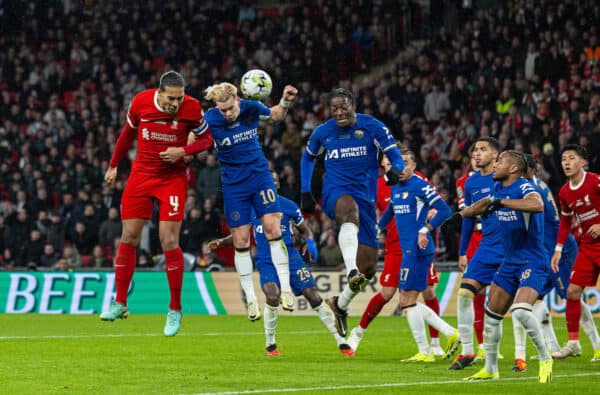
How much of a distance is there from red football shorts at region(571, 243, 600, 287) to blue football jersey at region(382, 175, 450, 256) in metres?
1.87

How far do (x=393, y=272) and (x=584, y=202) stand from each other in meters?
2.58

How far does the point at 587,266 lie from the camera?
48.2 ft

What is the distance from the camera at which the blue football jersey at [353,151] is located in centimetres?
1384

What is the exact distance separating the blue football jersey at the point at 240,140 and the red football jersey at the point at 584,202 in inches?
159

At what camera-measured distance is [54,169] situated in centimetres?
2927

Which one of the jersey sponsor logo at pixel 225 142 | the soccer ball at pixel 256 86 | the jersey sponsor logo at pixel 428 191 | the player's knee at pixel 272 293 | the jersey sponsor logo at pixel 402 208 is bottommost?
the player's knee at pixel 272 293

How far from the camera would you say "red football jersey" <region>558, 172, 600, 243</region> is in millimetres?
14688

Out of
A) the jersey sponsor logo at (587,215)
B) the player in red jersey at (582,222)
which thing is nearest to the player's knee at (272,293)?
the player in red jersey at (582,222)

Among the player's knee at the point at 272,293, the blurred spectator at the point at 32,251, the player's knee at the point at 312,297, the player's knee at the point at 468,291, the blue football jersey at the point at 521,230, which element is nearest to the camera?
the blue football jersey at the point at 521,230

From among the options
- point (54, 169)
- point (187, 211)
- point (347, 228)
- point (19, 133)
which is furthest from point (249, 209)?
point (19, 133)

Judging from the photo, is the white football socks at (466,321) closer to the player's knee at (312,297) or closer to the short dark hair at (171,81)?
the player's knee at (312,297)

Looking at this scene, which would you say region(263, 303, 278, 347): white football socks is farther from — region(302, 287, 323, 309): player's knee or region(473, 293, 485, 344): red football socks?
region(473, 293, 485, 344): red football socks

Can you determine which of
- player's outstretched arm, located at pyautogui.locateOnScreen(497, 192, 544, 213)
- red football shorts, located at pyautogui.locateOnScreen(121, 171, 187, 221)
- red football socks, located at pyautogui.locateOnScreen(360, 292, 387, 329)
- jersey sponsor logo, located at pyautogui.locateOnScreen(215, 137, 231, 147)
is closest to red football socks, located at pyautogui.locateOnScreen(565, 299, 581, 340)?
red football socks, located at pyautogui.locateOnScreen(360, 292, 387, 329)

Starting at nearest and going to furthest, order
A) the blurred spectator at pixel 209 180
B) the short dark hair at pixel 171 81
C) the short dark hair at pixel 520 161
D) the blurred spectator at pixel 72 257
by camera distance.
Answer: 1. the short dark hair at pixel 520 161
2. the short dark hair at pixel 171 81
3. the blurred spectator at pixel 72 257
4. the blurred spectator at pixel 209 180
